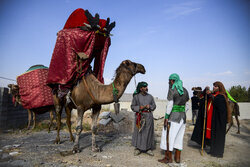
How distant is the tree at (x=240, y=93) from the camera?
27203mm

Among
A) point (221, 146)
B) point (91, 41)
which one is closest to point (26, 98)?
point (91, 41)

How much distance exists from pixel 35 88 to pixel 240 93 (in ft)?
101

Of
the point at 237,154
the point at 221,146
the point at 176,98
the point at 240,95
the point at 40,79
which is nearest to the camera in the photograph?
the point at 176,98

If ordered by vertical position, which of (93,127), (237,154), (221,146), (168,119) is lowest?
(237,154)

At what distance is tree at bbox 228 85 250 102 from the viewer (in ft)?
89.2

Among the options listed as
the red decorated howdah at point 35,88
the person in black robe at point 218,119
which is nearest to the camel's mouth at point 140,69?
the person in black robe at point 218,119

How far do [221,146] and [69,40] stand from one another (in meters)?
5.82

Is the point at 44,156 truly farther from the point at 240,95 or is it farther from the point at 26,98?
the point at 240,95

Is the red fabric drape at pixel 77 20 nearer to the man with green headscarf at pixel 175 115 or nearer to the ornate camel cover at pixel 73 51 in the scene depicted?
the ornate camel cover at pixel 73 51

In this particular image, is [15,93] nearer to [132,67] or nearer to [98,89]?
[98,89]

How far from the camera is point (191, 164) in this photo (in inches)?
189

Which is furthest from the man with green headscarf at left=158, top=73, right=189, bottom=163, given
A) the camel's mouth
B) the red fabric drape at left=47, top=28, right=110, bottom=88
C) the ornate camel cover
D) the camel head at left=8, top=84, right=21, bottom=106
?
the camel head at left=8, top=84, right=21, bottom=106

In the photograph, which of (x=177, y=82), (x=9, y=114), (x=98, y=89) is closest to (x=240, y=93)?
(x=177, y=82)

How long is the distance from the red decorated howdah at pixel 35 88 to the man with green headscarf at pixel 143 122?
5001mm
